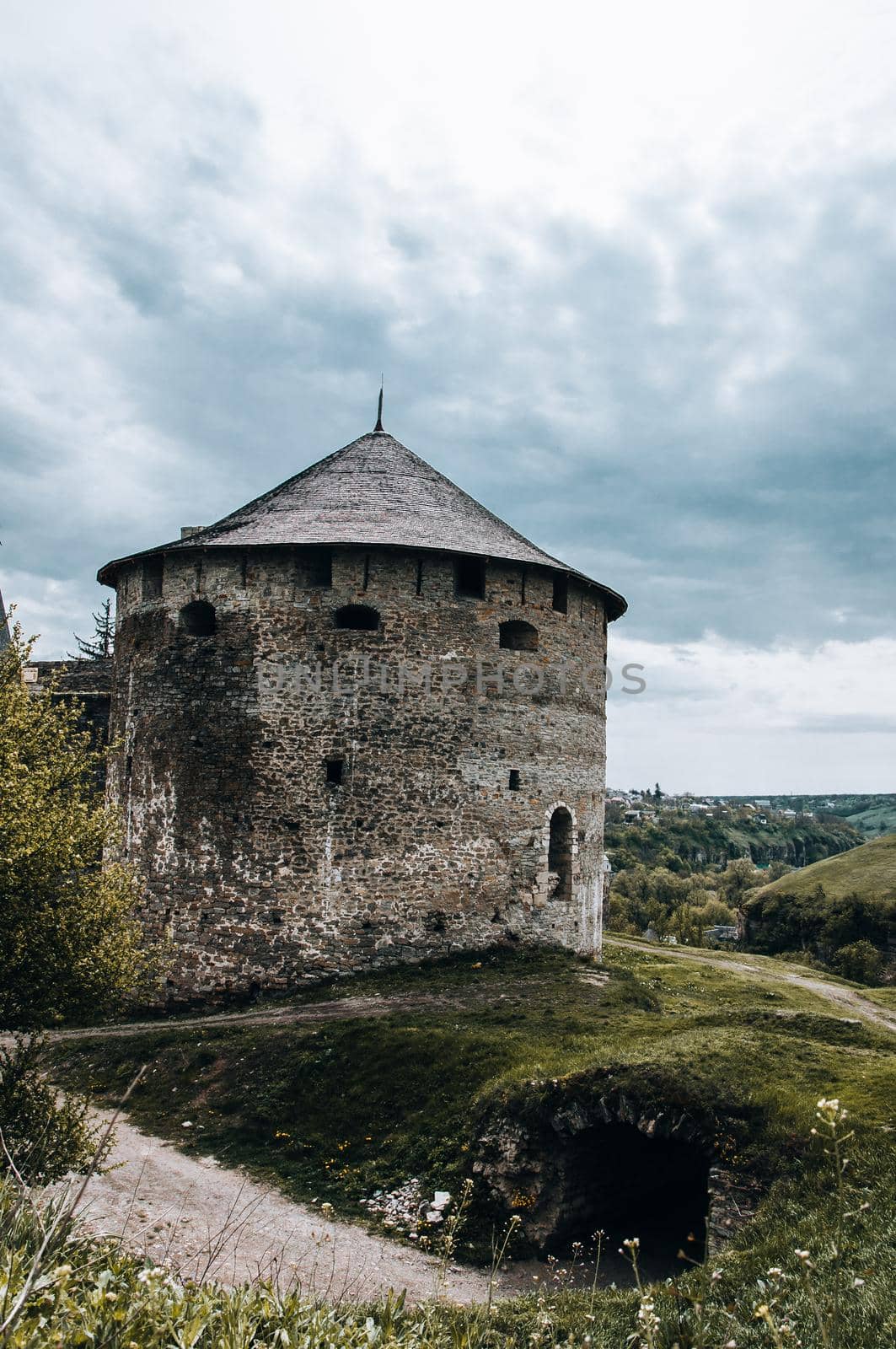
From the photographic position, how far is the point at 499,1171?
9688 millimetres

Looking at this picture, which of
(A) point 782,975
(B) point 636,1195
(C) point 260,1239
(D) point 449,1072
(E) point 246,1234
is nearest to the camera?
(E) point 246,1234

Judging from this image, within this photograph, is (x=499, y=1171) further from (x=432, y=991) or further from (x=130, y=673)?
(x=130, y=673)

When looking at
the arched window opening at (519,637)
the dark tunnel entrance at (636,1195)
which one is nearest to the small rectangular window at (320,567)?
the arched window opening at (519,637)

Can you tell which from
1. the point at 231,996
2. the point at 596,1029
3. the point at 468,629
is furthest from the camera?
the point at 468,629

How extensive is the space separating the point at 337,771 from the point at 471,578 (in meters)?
4.72

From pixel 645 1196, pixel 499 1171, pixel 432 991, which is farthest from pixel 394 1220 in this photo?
pixel 432 991

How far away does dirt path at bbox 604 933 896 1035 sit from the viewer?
21.2m

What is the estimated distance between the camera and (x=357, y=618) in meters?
16.9

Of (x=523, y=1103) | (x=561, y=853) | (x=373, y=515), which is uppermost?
(x=373, y=515)

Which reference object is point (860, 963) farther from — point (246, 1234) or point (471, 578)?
point (246, 1234)

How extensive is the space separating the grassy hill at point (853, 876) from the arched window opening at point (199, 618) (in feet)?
132

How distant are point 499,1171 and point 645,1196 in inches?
88.0

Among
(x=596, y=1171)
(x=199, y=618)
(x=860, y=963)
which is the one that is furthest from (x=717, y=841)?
(x=596, y=1171)

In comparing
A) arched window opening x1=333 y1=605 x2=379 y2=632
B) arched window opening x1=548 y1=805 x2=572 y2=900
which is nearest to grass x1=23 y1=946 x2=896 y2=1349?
arched window opening x1=548 y1=805 x2=572 y2=900
